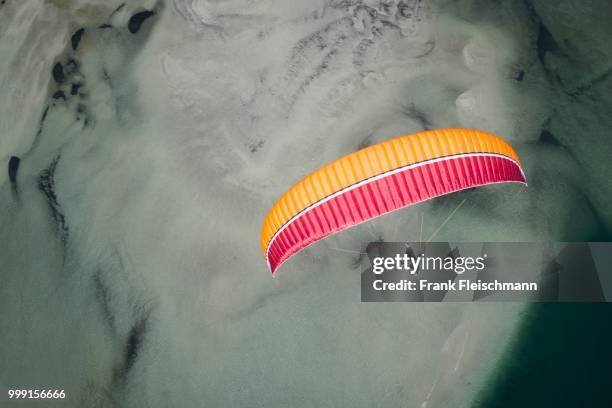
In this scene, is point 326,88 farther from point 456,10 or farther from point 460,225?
point 460,225

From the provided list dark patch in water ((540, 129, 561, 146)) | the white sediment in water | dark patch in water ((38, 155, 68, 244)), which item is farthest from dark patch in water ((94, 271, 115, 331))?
dark patch in water ((540, 129, 561, 146))

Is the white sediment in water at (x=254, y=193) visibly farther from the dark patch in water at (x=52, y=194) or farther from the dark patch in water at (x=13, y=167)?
the dark patch in water at (x=13, y=167)

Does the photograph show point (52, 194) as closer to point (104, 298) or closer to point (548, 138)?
point (104, 298)

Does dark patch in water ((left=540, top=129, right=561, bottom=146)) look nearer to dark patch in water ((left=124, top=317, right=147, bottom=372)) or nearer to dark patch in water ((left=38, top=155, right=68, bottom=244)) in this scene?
dark patch in water ((left=124, top=317, right=147, bottom=372))

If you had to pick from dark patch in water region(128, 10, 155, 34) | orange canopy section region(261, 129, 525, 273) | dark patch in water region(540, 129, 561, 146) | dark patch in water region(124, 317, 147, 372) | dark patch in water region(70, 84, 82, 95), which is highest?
dark patch in water region(128, 10, 155, 34)

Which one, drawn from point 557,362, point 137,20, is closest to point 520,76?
point 557,362

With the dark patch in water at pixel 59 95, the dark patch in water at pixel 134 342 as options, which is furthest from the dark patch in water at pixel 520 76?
the dark patch in water at pixel 59 95
